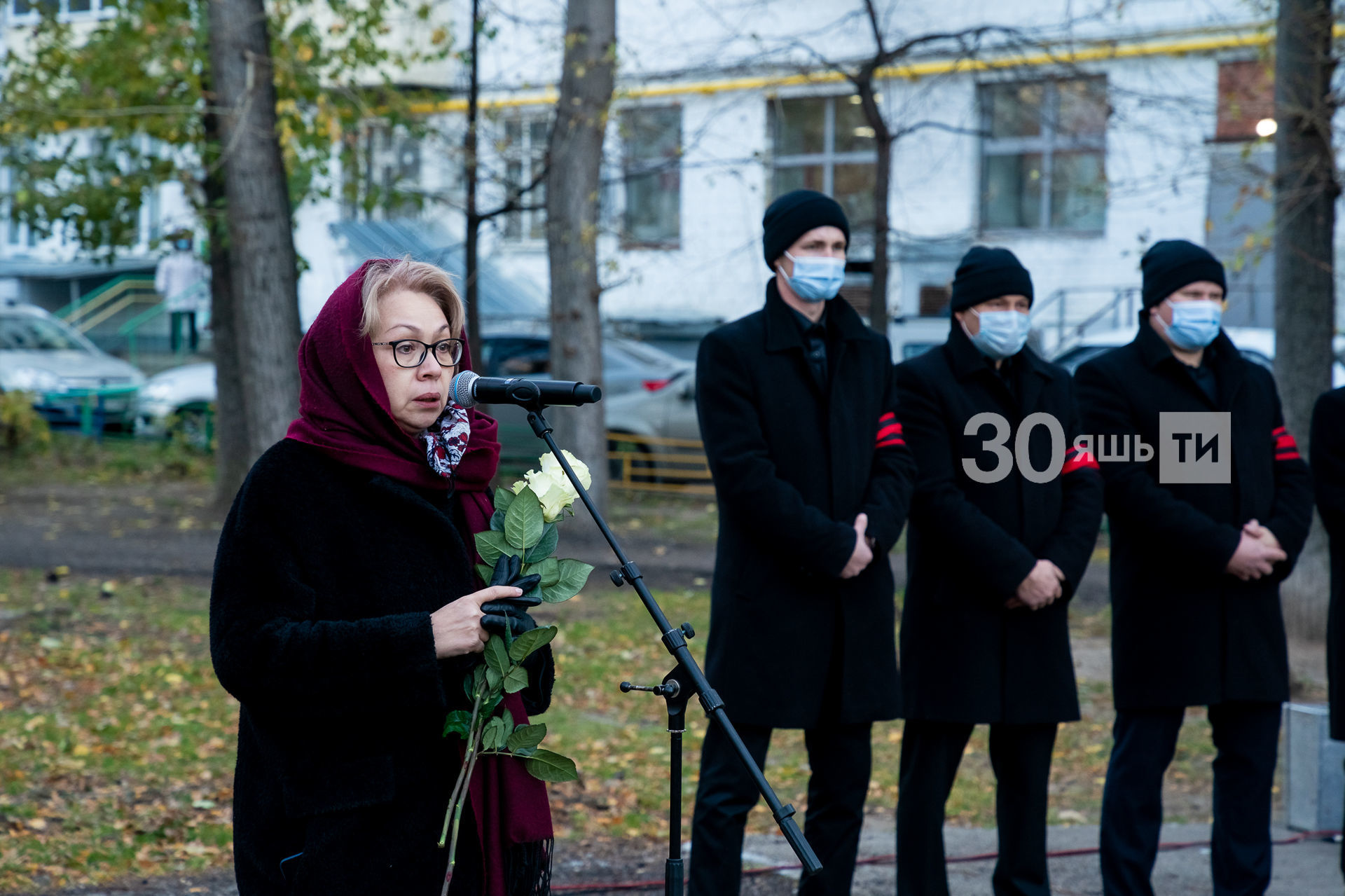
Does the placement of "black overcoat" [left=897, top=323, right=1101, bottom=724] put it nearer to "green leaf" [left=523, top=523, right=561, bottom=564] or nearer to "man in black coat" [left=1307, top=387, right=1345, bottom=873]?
"man in black coat" [left=1307, top=387, right=1345, bottom=873]

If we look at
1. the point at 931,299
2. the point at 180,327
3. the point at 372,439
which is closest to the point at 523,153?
the point at 931,299

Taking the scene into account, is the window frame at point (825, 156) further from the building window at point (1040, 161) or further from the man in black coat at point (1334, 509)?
the man in black coat at point (1334, 509)

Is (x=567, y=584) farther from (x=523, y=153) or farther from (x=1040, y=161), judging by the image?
(x=1040, y=161)

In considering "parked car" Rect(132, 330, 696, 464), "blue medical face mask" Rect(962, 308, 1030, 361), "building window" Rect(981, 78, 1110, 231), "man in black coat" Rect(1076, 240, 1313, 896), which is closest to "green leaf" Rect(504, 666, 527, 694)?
"blue medical face mask" Rect(962, 308, 1030, 361)

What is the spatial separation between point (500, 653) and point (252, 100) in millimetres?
7156

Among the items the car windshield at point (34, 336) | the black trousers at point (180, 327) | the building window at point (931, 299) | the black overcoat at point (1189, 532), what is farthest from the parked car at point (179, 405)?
the black overcoat at point (1189, 532)

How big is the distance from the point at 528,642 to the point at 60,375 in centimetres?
1854

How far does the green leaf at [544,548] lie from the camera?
277cm

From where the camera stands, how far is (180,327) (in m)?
27.3

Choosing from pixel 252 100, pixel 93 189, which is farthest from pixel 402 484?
pixel 93 189

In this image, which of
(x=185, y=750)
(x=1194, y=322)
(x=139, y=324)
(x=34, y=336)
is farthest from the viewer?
(x=139, y=324)

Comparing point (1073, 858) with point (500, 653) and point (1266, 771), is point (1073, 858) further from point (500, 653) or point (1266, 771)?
point (500, 653)

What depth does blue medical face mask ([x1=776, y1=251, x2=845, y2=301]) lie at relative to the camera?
14.9 feet

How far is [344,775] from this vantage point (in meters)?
2.64
